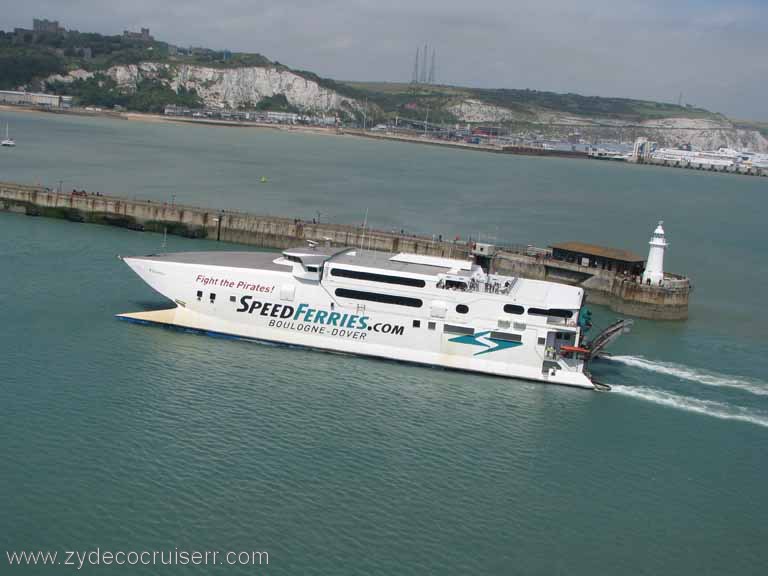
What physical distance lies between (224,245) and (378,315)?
23710mm

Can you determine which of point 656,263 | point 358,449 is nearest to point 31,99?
point 656,263

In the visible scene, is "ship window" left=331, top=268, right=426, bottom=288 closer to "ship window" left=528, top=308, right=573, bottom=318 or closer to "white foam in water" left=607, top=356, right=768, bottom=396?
"ship window" left=528, top=308, right=573, bottom=318

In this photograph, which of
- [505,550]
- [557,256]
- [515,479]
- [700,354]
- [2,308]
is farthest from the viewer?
[557,256]

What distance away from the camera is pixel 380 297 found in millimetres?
28797

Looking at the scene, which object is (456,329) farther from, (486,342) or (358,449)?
(358,449)

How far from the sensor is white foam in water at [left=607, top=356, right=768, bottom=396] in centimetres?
2914

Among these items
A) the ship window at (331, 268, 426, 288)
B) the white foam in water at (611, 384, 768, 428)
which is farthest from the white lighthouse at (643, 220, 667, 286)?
the ship window at (331, 268, 426, 288)

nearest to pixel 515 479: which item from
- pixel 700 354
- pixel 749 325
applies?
pixel 700 354

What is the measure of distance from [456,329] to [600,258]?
17098 mm

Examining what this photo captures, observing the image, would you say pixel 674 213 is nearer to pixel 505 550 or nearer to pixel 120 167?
pixel 120 167

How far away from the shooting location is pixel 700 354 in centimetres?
3356

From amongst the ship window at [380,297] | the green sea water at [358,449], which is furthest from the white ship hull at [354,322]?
the green sea water at [358,449]

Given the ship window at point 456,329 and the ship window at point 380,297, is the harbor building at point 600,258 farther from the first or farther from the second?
the ship window at point 380,297

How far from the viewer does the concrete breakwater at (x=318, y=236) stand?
3991cm
